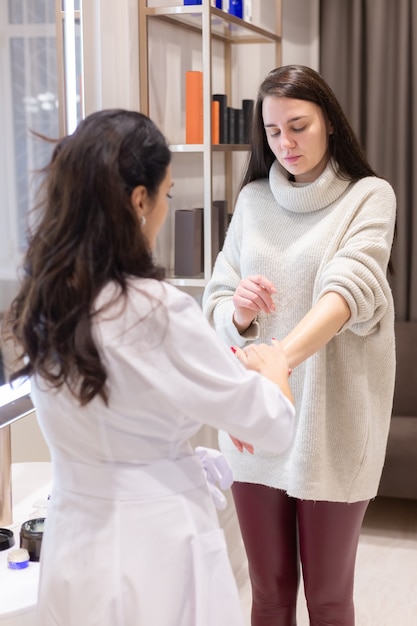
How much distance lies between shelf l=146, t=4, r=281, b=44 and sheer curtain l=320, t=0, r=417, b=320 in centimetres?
55

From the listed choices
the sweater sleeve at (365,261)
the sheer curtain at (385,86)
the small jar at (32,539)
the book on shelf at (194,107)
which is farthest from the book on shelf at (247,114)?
the small jar at (32,539)

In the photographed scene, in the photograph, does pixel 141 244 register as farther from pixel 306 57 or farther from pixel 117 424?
pixel 306 57

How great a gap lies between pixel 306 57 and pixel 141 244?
2866 mm

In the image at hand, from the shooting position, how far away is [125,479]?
1218 mm

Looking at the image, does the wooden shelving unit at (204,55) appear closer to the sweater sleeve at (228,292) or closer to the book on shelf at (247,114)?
the book on shelf at (247,114)

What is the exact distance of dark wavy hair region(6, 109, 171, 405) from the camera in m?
1.13

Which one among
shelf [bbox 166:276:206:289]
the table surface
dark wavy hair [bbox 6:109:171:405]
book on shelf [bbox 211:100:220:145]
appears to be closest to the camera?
dark wavy hair [bbox 6:109:171:405]

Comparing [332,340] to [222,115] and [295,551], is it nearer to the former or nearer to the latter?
[295,551]

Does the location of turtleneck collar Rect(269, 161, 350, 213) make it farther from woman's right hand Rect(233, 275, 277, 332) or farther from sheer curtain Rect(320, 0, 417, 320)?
sheer curtain Rect(320, 0, 417, 320)

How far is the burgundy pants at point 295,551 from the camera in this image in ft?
5.98

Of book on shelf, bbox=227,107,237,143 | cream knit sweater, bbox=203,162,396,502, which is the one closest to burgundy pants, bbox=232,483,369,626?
cream knit sweater, bbox=203,162,396,502

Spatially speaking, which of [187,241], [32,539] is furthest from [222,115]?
[32,539]

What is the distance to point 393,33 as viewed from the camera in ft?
12.0

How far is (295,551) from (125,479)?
2.74ft
